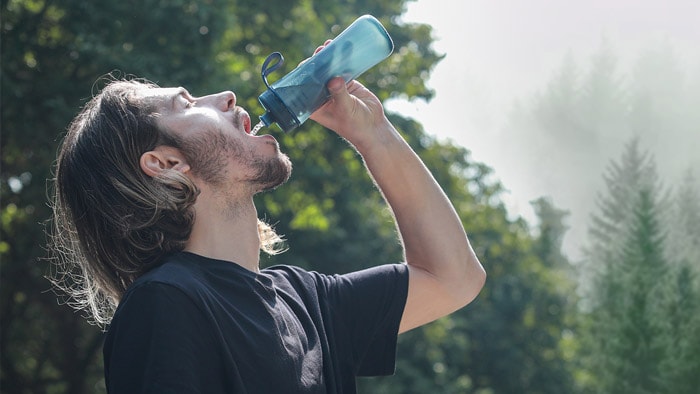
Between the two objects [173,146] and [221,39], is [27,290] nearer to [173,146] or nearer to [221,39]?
[221,39]

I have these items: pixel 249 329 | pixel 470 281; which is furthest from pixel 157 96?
pixel 470 281

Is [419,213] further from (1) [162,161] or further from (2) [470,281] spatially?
(1) [162,161]

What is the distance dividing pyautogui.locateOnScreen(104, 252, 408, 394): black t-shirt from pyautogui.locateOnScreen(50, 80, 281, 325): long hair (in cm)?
10

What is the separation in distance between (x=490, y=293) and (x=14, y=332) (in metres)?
8.31

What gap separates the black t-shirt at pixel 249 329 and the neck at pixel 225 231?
4 cm

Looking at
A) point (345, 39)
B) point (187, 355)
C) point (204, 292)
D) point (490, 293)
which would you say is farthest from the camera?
point (490, 293)

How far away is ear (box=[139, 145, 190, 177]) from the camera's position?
2070 mm

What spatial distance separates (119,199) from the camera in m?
2.06

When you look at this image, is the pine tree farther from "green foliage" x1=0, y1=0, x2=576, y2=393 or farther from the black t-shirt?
the black t-shirt

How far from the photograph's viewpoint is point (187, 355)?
5.68 feet

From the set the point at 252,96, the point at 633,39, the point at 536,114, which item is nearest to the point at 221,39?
the point at 252,96

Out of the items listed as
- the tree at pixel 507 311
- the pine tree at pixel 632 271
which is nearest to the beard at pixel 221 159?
the pine tree at pixel 632 271

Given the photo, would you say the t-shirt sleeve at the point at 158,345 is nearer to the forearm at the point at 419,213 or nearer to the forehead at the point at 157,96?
the forehead at the point at 157,96

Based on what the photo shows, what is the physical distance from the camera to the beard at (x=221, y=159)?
2.12 metres
